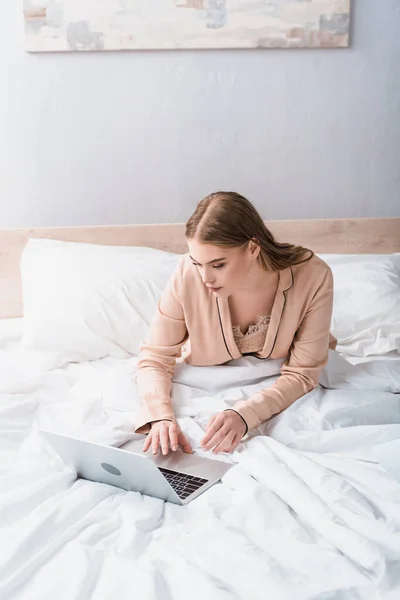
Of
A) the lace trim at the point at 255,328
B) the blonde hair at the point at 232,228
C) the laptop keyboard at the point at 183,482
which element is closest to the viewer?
the laptop keyboard at the point at 183,482

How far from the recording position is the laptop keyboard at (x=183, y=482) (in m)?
1.36

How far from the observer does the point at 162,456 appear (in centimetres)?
149

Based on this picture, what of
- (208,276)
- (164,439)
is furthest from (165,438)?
(208,276)

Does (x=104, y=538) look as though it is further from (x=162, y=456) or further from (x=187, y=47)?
(x=187, y=47)

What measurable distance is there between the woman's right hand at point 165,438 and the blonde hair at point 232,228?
398mm

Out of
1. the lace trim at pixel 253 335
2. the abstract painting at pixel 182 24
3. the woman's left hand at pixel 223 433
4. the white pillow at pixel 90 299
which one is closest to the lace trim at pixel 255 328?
the lace trim at pixel 253 335

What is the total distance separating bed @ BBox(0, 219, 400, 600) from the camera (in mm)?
1029

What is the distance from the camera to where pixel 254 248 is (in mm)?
1664

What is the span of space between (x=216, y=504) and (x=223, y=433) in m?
0.23

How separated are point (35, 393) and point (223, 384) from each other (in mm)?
494

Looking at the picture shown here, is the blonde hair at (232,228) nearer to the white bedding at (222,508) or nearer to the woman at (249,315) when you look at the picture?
the woman at (249,315)

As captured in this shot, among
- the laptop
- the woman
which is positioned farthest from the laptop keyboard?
the woman

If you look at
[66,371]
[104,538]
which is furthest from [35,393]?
[104,538]

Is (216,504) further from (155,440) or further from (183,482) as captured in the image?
(155,440)
